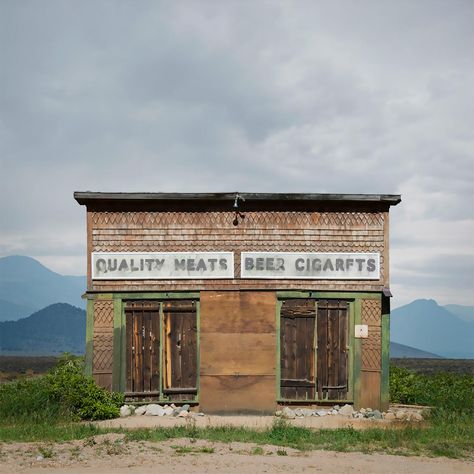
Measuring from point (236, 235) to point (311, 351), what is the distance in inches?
141

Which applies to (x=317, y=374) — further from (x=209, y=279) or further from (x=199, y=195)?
(x=199, y=195)

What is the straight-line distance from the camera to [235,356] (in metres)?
18.1

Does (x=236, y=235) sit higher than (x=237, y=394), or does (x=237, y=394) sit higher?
(x=236, y=235)

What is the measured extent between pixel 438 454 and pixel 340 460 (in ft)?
6.80

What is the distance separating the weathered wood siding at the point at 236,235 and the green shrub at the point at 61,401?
2.45 meters

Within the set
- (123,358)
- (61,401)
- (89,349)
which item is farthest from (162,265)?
(61,401)

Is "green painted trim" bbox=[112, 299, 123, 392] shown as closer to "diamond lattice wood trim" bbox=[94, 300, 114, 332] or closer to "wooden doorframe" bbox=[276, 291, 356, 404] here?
"diamond lattice wood trim" bbox=[94, 300, 114, 332]

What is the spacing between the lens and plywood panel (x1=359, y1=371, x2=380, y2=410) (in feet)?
59.5

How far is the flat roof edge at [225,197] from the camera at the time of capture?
18.0m

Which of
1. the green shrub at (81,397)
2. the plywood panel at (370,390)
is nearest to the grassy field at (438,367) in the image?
the plywood panel at (370,390)

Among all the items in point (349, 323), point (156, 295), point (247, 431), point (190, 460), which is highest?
point (156, 295)

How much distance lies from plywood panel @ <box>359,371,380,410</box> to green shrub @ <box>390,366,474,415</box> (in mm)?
1590

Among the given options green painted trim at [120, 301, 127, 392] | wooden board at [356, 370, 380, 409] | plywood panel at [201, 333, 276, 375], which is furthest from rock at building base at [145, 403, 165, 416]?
wooden board at [356, 370, 380, 409]

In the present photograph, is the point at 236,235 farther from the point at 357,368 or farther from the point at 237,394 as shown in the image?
the point at 357,368
